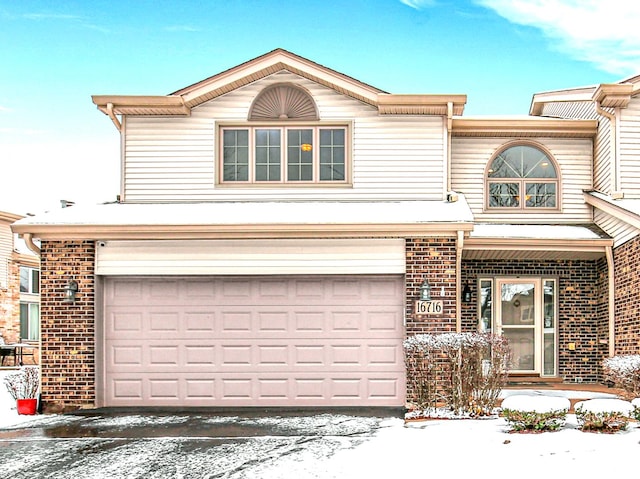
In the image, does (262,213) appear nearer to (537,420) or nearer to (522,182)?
(537,420)

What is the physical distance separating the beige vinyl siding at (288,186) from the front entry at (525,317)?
9.63 feet

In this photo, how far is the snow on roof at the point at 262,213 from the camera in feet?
36.1

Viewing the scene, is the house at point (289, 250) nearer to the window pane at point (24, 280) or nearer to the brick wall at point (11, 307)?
the brick wall at point (11, 307)

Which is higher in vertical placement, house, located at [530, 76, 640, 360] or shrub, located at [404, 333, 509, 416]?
house, located at [530, 76, 640, 360]

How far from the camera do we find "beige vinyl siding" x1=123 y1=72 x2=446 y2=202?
12.4 metres

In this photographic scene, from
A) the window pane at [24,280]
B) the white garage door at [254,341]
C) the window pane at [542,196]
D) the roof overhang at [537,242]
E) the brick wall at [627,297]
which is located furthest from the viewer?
the window pane at [24,280]

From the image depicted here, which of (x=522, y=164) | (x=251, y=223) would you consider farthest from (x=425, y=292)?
(x=522, y=164)

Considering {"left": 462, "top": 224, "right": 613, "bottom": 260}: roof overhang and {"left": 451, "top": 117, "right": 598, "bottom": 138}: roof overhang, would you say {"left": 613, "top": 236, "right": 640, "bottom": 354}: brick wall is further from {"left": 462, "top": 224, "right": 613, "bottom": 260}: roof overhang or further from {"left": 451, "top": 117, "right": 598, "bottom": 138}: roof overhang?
{"left": 451, "top": 117, "right": 598, "bottom": 138}: roof overhang

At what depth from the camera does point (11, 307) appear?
2355 centimetres

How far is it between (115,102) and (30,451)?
21.5 feet

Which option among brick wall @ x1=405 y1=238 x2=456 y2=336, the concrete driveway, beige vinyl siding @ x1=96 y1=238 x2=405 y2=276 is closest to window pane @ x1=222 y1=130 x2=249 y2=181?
beige vinyl siding @ x1=96 y1=238 x2=405 y2=276

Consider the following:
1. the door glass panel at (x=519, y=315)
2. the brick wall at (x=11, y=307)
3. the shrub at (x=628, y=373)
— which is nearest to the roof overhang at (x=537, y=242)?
the door glass panel at (x=519, y=315)

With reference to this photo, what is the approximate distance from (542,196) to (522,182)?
0.50 m

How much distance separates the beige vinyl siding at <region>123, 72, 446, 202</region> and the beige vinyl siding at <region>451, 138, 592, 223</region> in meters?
1.57
